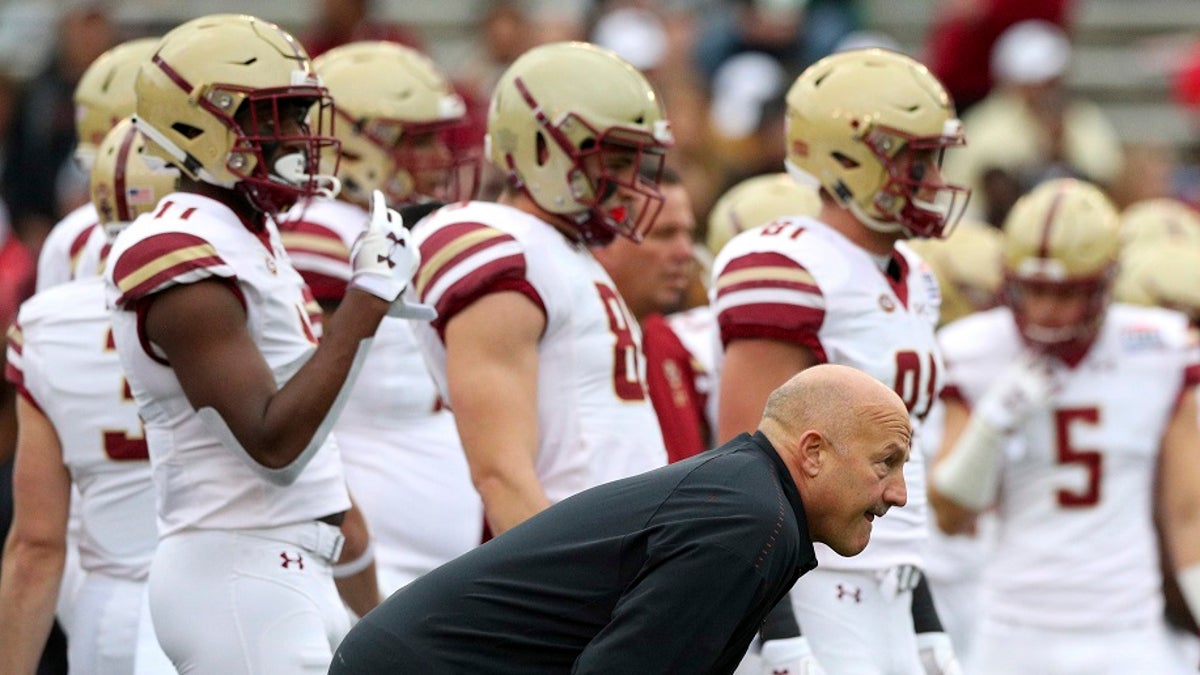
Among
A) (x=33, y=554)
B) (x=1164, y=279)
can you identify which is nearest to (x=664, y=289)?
(x=33, y=554)

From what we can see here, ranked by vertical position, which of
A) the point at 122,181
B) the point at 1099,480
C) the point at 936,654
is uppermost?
the point at 122,181

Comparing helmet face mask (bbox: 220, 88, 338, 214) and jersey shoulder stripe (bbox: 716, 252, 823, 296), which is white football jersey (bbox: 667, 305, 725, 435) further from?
helmet face mask (bbox: 220, 88, 338, 214)

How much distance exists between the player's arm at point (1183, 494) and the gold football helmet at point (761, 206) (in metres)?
1.26

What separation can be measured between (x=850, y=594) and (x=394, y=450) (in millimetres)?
1397

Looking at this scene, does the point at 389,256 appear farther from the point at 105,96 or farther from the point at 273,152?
the point at 105,96

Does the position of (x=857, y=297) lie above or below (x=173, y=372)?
below

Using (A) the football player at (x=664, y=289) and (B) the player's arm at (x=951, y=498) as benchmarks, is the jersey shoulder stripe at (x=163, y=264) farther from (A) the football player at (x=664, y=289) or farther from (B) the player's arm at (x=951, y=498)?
(B) the player's arm at (x=951, y=498)

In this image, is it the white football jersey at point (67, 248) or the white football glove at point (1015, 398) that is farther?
the white football glove at point (1015, 398)

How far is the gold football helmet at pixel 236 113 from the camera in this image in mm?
4008

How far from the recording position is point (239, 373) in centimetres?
374

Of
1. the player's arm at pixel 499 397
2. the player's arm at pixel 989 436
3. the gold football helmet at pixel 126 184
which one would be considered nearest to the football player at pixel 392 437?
the gold football helmet at pixel 126 184

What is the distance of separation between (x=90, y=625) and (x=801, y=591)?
62.6 inches

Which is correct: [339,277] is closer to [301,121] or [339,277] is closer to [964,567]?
A: [301,121]

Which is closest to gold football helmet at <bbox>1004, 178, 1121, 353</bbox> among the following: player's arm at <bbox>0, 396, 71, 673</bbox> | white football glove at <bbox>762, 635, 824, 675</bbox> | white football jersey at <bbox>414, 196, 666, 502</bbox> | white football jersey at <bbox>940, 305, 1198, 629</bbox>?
white football jersey at <bbox>940, 305, 1198, 629</bbox>
